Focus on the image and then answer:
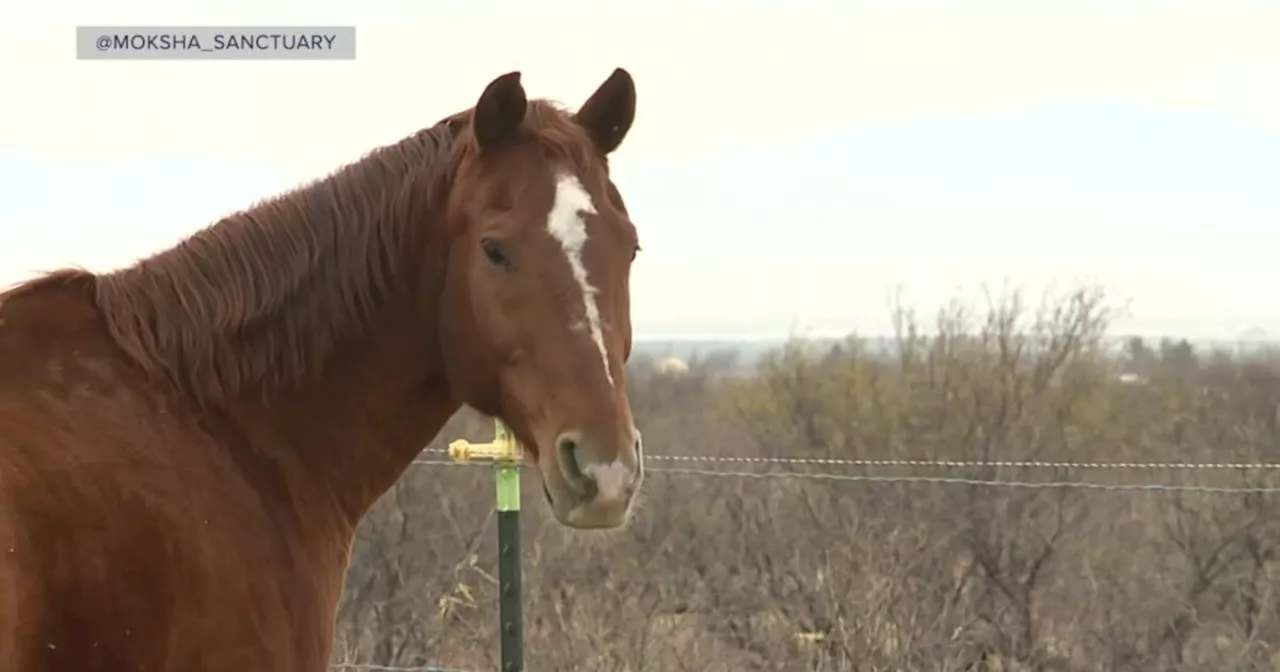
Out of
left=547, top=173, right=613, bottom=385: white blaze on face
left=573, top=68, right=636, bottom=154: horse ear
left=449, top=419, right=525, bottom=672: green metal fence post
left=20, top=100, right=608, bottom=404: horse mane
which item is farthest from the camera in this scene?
left=449, top=419, right=525, bottom=672: green metal fence post

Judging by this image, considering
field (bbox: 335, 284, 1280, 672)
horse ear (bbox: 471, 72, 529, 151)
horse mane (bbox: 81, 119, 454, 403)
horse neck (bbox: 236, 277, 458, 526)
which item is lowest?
field (bbox: 335, 284, 1280, 672)

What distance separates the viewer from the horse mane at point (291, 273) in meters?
2.24

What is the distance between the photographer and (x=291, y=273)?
2.34 metres

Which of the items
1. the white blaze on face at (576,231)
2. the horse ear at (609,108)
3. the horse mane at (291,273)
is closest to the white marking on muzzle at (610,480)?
the white blaze on face at (576,231)

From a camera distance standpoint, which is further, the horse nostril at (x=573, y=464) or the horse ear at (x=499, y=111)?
the horse ear at (x=499, y=111)

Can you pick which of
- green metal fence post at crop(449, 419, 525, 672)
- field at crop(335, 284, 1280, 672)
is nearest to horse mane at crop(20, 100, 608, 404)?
green metal fence post at crop(449, 419, 525, 672)

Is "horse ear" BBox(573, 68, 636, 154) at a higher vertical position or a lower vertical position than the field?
higher

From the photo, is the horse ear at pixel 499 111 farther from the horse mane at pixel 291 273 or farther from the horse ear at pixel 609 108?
the horse ear at pixel 609 108

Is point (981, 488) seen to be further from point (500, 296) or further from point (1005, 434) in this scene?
point (500, 296)

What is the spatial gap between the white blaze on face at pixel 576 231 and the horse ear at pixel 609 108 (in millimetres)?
270

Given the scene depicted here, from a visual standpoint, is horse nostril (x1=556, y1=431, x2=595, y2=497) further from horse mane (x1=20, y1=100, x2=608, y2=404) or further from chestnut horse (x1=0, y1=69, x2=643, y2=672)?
horse mane (x1=20, y1=100, x2=608, y2=404)

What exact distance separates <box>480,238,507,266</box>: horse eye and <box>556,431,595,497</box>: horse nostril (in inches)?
14.4

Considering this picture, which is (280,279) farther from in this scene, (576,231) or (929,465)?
(929,465)

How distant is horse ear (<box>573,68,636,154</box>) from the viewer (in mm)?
2475
